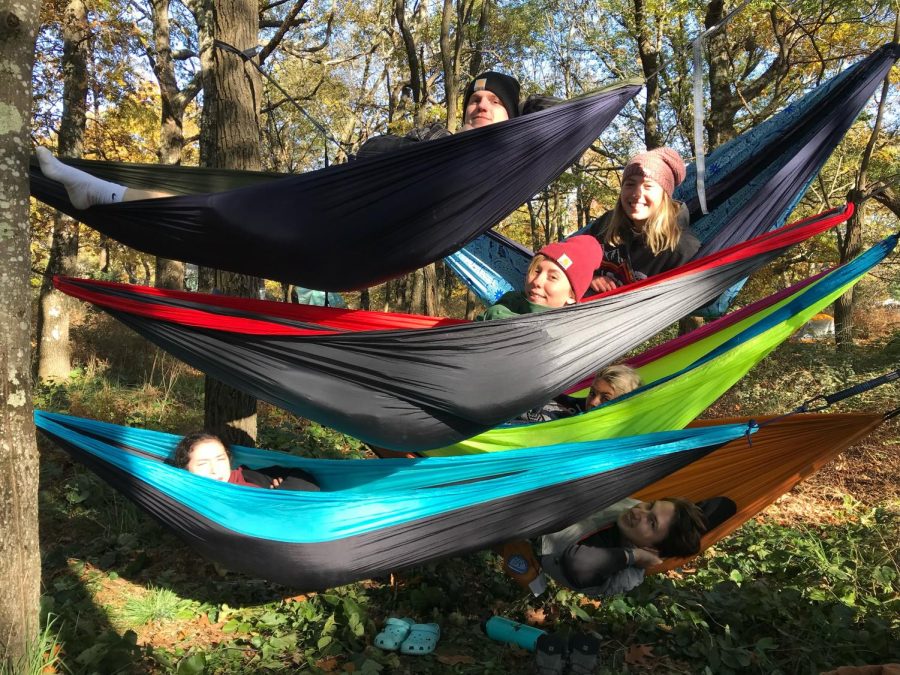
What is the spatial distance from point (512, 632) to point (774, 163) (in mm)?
2034

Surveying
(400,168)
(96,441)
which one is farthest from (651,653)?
(96,441)

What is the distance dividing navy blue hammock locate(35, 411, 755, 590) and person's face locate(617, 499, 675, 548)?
0.99 ft

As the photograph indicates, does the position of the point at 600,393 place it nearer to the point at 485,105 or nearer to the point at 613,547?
the point at 613,547

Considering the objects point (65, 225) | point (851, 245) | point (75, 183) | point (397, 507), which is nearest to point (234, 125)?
point (75, 183)

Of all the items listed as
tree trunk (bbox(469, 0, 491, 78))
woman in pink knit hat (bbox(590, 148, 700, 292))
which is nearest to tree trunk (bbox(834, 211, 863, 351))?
woman in pink knit hat (bbox(590, 148, 700, 292))

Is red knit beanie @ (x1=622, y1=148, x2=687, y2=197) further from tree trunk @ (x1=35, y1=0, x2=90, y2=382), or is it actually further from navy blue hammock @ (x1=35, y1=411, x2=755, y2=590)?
tree trunk @ (x1=35, y1=0, x2=90, y2=382)

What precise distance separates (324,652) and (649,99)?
6518 mm

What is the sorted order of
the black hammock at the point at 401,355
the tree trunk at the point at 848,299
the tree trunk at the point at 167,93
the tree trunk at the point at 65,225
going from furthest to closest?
the tree trunk at the point at 167,93, the tree trunk at the point at 848,299, the tree trunk at the point at 65,225, the black hammock at the point at 401,355

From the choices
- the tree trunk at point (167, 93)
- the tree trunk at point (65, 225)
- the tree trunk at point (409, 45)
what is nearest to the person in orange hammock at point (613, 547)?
the tree trunk at point (65, 225)

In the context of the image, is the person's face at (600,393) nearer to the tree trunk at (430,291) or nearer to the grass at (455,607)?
the grass at (455,607)

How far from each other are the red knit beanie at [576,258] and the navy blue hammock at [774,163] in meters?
0.59

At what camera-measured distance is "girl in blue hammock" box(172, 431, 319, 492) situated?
6.30 feet

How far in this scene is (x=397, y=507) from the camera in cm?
161

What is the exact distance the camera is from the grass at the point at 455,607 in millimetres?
1808
